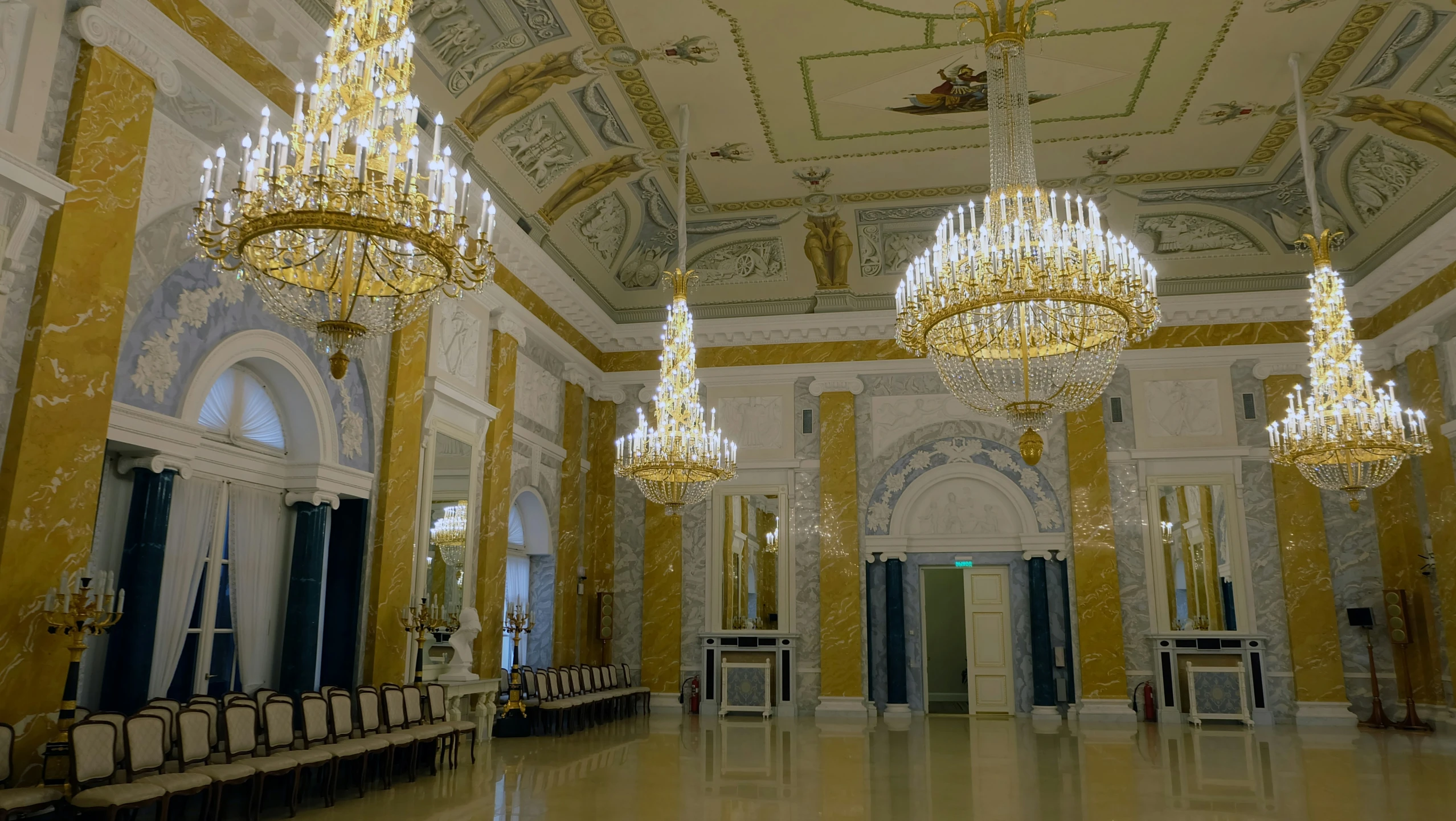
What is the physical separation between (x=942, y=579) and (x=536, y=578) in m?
9.77

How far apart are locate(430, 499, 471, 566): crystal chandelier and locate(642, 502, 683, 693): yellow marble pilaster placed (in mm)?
4046

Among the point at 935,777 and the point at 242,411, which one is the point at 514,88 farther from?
the point at 935,777

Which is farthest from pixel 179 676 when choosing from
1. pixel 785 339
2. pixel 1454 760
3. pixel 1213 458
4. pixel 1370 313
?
pixel 1370 313

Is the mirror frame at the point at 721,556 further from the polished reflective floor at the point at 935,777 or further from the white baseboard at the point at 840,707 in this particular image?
the polished reflective floor at the point at 935,777

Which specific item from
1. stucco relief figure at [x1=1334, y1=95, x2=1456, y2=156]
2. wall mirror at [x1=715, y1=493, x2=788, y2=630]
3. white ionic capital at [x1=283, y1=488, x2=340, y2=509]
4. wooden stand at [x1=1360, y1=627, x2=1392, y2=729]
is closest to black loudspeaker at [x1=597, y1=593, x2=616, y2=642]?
wall mirror at [x1=715, y1=493, x2=788, y2=630]

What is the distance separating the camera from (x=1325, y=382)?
9.81 m

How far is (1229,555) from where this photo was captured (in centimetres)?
1434

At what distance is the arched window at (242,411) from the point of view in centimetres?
832

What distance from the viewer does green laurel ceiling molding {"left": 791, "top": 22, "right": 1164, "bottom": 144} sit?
10.2 metres

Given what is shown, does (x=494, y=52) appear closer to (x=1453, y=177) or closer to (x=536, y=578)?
(x=536, y=578)

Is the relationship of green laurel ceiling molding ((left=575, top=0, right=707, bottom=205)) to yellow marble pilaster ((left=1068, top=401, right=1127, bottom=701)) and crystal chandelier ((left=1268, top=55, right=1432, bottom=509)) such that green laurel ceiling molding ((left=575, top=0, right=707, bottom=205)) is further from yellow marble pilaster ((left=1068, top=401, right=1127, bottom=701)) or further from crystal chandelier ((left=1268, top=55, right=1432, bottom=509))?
crystal chandelier ((left=1268, top=55, right=1432, bottom=509))

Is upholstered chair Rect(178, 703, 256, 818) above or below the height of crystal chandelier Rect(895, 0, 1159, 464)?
below

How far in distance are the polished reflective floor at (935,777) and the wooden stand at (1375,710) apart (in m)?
0.48

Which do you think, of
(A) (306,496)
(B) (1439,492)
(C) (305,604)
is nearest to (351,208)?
(A) (306,496)
